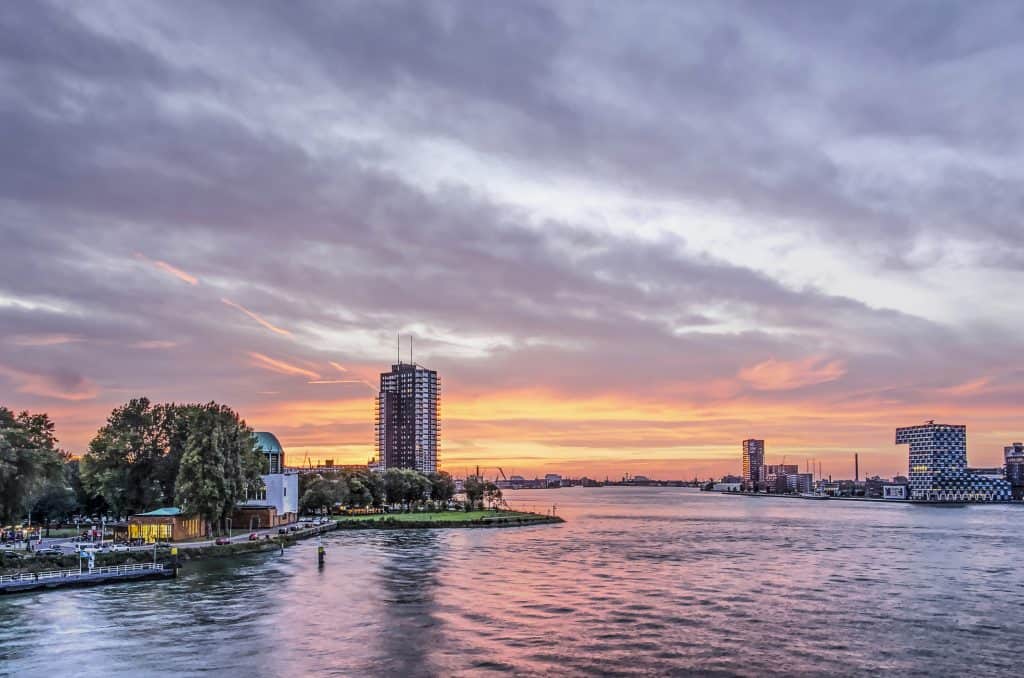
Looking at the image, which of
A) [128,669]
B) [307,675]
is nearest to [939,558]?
[307,675]

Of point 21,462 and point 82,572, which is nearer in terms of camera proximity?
point 82,572

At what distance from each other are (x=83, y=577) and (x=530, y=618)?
4776cm

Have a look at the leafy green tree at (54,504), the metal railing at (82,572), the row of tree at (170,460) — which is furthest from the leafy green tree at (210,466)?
the leafy green tree at (54,504)

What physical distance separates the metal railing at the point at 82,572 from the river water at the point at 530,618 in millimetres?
2884

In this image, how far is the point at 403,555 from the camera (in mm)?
120312

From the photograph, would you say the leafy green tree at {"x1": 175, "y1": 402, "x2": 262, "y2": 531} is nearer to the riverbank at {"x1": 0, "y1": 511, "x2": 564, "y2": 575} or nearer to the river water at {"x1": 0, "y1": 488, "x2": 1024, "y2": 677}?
the riverbank at {"x1": 0, "y1": 511, "x2": 564, "y2": 575}

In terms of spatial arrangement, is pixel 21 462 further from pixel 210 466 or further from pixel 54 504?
pixel 54 504

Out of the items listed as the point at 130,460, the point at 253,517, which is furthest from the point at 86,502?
the point at 130,460

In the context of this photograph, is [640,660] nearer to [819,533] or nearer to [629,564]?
[629,564]

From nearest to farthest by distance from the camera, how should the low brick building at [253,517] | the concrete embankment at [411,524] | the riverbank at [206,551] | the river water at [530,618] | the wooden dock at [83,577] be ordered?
the river water at [530,618]
the wooden dock at [83,577]
the riverbank at [206,551]
the low brick building at [253,517]
the concrete embankment at [411,524]

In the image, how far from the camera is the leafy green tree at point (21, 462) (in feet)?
293

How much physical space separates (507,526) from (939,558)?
97.7 meters

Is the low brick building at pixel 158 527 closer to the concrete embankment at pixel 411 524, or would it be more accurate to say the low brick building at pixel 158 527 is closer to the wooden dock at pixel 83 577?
the wooden dock at pixel 83 577

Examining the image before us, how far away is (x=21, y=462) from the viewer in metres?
91.7
